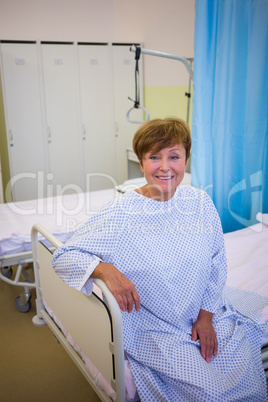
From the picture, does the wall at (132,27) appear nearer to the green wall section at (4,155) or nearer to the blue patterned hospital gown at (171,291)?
the green wall section at (4,155)

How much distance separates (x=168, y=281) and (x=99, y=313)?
0.85 feet

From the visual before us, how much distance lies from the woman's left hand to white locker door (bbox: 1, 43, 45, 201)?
3.58m

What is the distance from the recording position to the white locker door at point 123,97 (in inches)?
181

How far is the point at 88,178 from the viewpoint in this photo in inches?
189

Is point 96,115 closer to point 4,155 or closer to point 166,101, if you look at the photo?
Result: point 166,101

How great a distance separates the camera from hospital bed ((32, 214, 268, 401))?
47.6 inches

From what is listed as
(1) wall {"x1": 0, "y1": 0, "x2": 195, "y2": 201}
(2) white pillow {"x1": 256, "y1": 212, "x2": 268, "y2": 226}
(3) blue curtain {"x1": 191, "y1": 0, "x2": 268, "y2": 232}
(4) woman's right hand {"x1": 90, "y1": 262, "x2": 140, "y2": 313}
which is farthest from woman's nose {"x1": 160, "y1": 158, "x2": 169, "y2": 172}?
(1) wall {"x1": 0, "y1": 0, "x2": 195, "y2": 201}

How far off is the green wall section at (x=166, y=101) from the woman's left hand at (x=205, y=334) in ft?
9.03

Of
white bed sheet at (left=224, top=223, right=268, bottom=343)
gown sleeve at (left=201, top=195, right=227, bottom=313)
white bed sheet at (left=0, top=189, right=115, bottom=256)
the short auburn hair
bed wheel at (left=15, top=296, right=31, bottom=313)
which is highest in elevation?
the short auburn hair

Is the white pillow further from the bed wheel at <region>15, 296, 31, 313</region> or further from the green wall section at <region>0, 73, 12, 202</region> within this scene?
the green wall section at <region>0, 73, 12, 202</region>

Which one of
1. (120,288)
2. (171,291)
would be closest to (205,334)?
(171,291)

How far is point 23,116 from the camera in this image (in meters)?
4.36

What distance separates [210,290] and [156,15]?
367cm

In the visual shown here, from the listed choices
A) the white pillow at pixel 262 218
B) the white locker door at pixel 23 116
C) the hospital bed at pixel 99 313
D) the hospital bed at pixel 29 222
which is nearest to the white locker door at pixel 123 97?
the white locker door at pixel 23 116
